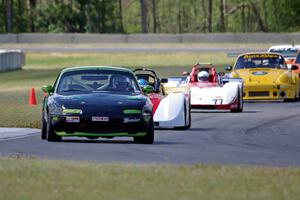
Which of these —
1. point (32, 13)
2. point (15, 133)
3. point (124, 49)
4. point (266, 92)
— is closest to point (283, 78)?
point (266, 92)

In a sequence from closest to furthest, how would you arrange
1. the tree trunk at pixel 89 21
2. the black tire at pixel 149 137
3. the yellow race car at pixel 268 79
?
the black tire at pixel 149 137, the yellow race car at pixel 268 79, the tree trunk at pixel 89 21

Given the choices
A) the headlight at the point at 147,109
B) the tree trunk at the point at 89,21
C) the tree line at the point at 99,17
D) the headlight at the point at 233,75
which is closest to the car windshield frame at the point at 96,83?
the headlight at the point at 147,109

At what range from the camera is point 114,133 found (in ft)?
59.9

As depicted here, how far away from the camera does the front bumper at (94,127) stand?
18188 millimetres

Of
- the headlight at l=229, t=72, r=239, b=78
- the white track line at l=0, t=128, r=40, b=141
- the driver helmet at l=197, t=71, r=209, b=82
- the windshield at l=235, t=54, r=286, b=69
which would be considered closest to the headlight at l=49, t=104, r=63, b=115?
the white track line at l=0, t=128, r=40, b=141

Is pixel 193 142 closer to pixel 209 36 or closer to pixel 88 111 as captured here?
pixel 88 111

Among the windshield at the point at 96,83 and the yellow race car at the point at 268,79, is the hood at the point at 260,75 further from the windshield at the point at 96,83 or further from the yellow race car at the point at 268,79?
the windshield at the point at 96,83

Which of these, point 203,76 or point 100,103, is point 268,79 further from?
point 100,103

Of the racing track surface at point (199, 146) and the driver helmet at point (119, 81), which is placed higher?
the driver helmet at point (119, 81)

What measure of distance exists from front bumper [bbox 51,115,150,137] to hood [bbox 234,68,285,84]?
15295 millimetres

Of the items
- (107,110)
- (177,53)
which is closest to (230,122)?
(107,110)

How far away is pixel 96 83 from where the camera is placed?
64.8 ft

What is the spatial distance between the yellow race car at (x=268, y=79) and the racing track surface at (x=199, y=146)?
25.8ft

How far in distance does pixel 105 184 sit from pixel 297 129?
12.0 meters
